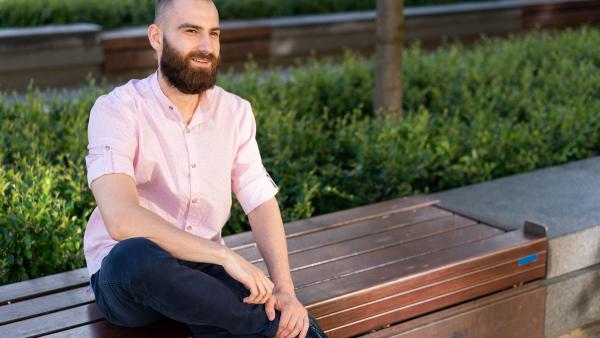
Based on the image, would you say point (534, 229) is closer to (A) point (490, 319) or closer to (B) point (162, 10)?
(A) point (490, 319)

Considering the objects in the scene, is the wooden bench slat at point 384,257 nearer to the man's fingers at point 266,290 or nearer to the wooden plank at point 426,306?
the wooden plank at point 426,306

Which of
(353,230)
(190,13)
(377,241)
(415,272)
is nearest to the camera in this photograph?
(190,13)

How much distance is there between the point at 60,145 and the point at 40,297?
1.82 metres

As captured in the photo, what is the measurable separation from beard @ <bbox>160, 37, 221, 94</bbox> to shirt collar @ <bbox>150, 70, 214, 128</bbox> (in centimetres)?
7

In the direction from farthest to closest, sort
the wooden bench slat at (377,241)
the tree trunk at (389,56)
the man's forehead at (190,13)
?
the tree trunk at (389,56), the wooden bench slat at (377,241), the man's forehead at (190,13)

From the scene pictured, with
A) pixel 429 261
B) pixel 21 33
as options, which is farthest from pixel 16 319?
pixel 21 33

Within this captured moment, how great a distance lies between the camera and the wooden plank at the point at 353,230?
3.44 meters

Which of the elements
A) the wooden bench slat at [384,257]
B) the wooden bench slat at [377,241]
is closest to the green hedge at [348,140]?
the wooden bench slat at [377,241]

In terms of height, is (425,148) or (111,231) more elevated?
(111,231)

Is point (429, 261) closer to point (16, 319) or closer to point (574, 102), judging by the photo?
point (16, 319)

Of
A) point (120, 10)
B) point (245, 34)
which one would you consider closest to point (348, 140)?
point (245, 34)

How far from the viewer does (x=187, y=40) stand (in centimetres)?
281

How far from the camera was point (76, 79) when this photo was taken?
7699 mm

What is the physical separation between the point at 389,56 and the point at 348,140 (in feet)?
3.06
